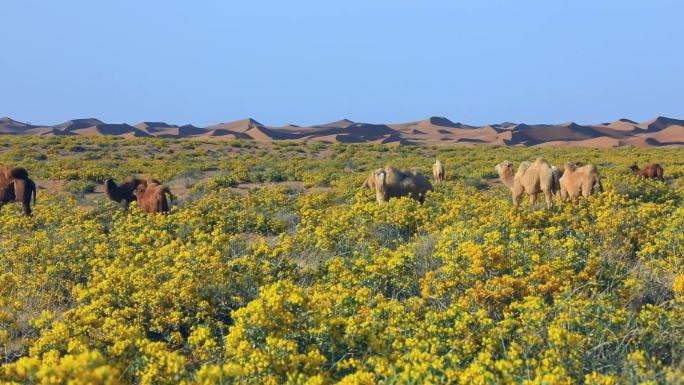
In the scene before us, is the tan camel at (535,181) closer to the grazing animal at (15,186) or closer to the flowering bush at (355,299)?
the flowering bush at (355,299)

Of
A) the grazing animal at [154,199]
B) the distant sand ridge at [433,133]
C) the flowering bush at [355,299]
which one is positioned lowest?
the flowering bush at [355,299]

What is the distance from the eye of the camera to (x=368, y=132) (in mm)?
99438

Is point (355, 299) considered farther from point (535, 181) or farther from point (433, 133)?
point (433, 133)

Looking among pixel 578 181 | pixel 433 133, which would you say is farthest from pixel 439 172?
pixel 433 133

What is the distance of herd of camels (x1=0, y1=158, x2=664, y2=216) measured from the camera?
12.6 m

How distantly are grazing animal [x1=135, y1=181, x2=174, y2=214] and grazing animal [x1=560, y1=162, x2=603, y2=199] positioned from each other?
835cm

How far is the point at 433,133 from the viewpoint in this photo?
109188 millimetres

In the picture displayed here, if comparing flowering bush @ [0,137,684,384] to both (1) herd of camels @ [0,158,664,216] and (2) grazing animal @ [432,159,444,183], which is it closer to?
(1) herd of camels @ [0,158,664,216]

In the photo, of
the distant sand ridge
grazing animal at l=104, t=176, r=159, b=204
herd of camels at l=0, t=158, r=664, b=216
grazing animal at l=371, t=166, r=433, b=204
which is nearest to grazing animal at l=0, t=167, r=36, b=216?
herd of camels at l=0, t=158, r=664, b=216

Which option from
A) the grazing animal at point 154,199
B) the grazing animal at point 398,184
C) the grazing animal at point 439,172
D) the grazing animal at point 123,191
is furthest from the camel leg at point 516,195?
the grazing animal at point 123,191

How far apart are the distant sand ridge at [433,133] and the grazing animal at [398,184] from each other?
5687 cm

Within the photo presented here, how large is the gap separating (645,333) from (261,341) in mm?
3031

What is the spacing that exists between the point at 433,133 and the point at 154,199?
326ft

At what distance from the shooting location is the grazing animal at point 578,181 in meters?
12.6
